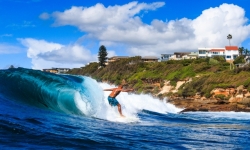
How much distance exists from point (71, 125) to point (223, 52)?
101728 mm

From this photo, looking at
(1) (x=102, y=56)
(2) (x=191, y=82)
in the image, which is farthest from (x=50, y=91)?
(1) (x=102, y=56)

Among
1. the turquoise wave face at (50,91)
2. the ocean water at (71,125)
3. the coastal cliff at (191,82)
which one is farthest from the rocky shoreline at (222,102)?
the ocean water at (71,125)

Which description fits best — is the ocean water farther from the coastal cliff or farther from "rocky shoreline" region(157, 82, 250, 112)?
the coastal cliff

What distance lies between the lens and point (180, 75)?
6344 centimetres

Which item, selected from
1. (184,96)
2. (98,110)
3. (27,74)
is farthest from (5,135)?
(184,96)

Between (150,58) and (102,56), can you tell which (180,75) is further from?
(150,58)

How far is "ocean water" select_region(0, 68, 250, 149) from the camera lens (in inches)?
305

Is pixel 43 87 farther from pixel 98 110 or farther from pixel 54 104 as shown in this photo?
pixel 98 110

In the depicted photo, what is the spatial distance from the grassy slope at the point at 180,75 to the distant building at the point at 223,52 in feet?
77.2

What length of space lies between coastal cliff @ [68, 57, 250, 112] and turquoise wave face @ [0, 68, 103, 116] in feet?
66.1

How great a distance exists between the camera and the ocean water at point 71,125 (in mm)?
7734

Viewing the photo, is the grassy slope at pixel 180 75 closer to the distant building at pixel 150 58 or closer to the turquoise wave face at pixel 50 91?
the distant building at pixel 150 58

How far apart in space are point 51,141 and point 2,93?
940cm

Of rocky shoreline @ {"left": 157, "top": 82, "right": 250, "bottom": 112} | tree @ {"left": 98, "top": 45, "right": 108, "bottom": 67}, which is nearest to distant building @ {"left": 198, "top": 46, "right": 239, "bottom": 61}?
tree @ {"left": 98, "top": 45, "right": 108, "bottom": 67}
